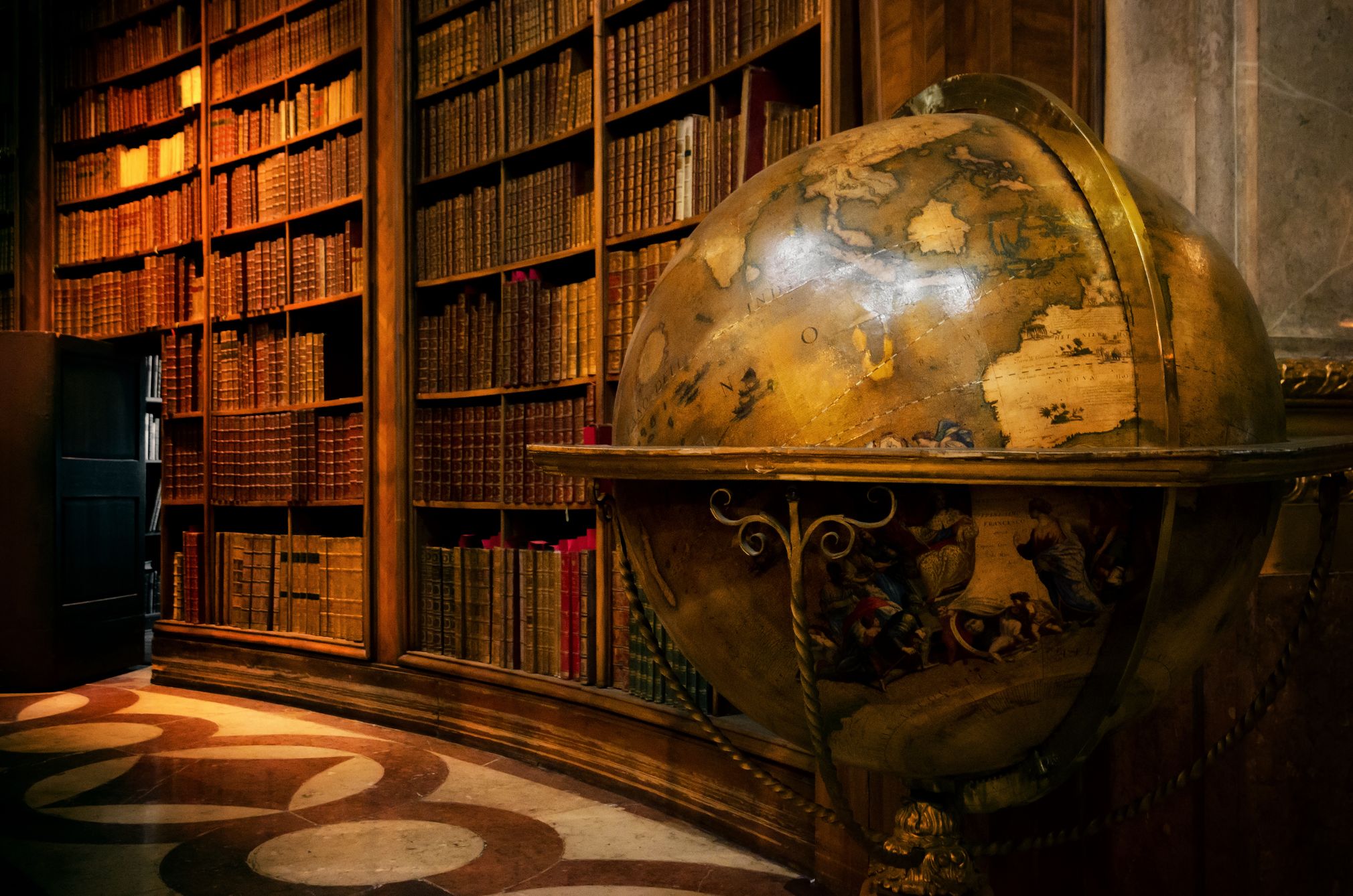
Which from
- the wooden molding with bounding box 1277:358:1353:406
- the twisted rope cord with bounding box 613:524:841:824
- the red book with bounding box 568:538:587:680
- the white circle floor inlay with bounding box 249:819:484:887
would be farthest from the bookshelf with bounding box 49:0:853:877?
the twisted rope cord with bounding box 613:524:841:824

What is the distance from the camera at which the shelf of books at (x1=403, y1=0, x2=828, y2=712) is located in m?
3.19

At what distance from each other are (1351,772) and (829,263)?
1.50m

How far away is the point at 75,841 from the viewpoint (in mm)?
2912

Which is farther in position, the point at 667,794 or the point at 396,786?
the point at 396,786

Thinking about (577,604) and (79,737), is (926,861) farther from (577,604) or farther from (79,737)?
(79,737)

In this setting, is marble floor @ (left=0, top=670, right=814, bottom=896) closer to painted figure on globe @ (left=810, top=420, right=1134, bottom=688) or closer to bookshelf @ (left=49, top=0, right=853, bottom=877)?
bookshelf @ (left=49, top=0, right=853, bottom=877)

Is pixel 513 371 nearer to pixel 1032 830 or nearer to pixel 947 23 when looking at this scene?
pixel 947 23

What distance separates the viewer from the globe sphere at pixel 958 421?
40.6 inches

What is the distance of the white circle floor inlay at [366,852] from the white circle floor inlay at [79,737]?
5.11 ft

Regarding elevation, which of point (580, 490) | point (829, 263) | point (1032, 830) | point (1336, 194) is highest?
point (1336, 194)

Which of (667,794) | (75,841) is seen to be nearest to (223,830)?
(75,841)

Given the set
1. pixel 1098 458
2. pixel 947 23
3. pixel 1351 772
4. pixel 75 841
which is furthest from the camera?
pixel 75 841

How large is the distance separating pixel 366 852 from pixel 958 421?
7.74 feet

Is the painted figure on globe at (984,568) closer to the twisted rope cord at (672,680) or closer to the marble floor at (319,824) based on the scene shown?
the twisted rope cord at (672,680)
